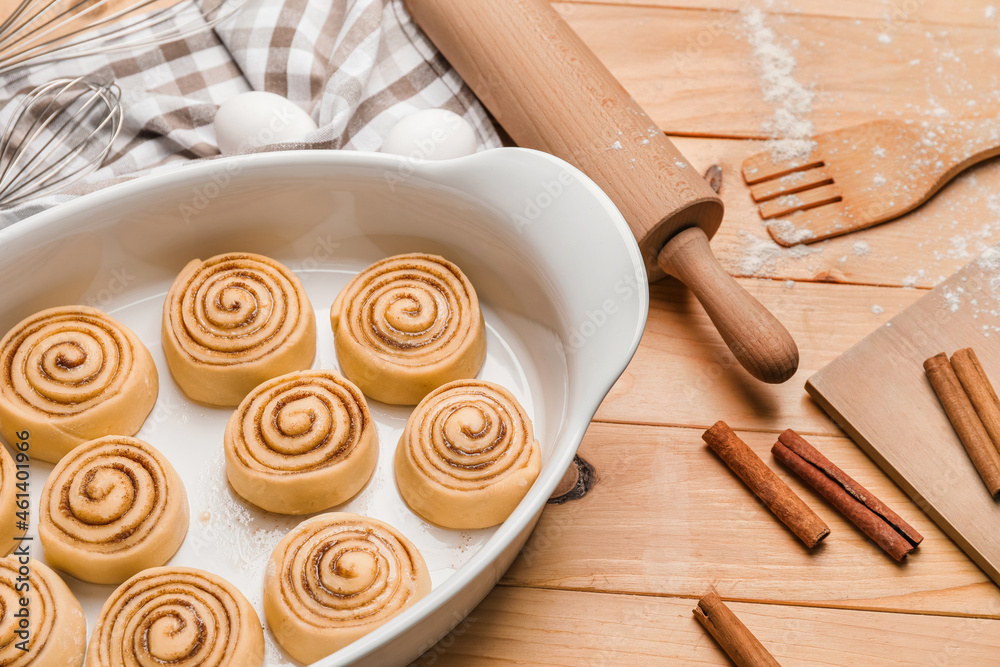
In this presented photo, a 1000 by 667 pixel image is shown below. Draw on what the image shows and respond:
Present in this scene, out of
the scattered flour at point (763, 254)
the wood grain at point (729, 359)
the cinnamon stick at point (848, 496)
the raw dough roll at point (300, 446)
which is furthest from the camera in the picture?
the scattered flour at point (763, 254)

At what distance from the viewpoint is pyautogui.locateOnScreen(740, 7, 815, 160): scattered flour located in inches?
52.2

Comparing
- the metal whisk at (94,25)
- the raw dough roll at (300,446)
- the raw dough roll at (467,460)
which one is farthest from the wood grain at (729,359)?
the metal whisk at (94,25)

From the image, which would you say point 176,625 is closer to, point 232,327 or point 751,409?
point 232,327

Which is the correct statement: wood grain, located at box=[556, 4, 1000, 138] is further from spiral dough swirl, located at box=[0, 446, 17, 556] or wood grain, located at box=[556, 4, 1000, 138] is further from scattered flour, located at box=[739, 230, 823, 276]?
spiral dough swirl, located at box=[0, 446, 17, 556]

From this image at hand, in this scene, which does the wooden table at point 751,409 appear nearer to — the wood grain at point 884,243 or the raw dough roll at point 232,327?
the wood grain at point 884,243

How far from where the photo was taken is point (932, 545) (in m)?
1.05

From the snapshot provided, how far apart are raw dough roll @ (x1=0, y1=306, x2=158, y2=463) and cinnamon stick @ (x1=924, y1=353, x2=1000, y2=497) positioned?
1.06m

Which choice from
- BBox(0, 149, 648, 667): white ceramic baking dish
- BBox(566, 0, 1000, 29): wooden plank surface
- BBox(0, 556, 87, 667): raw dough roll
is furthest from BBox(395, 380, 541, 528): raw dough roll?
BBox(566, 0, 1000, 29): wooden plank surface

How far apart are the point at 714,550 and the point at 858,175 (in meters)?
0.66

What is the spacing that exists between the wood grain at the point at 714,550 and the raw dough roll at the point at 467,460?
0.14 meters

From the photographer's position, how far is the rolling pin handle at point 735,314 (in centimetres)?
105

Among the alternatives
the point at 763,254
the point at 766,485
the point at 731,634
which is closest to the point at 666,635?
the point at 731,634

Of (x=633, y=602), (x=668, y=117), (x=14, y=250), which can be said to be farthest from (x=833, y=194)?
(x=14, y=250)

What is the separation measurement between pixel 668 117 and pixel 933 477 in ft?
2.27
